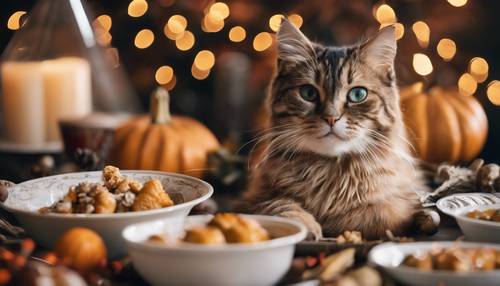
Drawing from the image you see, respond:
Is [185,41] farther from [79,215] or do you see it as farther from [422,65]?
[79,215]

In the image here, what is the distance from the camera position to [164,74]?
3.61 m

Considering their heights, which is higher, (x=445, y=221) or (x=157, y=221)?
(x=157, y=221)

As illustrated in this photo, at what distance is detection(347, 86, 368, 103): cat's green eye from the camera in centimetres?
139

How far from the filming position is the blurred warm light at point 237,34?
3.49 metres

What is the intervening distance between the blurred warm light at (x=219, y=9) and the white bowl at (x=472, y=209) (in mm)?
2199

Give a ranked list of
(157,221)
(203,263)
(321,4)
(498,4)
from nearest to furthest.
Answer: (203,263) → (157,221) → (498,4) → (321,4)

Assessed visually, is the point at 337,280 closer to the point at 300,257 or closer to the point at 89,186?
the point at 300,257

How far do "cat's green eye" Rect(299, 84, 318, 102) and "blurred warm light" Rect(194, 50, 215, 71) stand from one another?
2172mm

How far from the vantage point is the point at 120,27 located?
350 cm

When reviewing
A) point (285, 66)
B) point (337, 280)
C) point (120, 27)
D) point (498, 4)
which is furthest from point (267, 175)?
point (120, 27)

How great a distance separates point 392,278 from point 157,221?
37cm

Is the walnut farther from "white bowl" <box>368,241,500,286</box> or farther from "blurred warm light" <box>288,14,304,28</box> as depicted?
"blurred warm light" <box>288,14,304,28</box>

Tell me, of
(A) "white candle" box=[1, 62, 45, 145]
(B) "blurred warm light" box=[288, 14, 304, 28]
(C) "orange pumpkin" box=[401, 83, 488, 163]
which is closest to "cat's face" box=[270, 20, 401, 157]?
(C) "orange pumpkin" box=[401, 83, 488, 163]

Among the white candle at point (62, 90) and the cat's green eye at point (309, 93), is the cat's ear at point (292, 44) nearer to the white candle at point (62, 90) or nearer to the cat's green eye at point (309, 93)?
the cat's green eye at point (309, 93)
